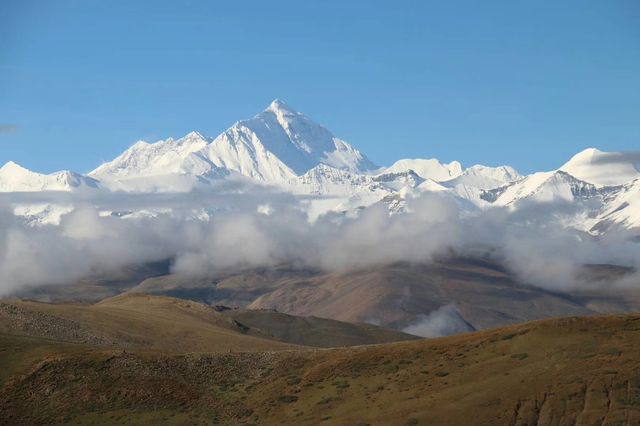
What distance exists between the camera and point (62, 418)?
354 feet

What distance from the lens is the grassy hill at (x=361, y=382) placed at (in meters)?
94.8

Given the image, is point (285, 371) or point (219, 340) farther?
point (219, 340)

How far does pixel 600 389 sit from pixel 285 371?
Result: 135 ft

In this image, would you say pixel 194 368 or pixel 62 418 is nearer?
pixel 62 418

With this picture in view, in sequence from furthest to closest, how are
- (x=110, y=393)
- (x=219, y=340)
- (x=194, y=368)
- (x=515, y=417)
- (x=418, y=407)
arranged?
1. (x=219, y=340)
2. (x=194, y=368)
3. (x=110, y=393)
4. (x=418, y=407)
5. (x=515, y=417)

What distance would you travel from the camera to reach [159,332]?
19762 centimetres

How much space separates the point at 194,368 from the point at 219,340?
234ft

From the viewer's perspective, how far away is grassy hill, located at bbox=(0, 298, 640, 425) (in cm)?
9481

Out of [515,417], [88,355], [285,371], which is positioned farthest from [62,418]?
[515,417]

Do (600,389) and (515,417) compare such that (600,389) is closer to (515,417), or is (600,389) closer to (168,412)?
(515,417)

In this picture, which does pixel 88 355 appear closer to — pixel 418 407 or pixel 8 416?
pixel 8 416

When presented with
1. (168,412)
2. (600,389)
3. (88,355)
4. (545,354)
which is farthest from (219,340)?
(600,389)

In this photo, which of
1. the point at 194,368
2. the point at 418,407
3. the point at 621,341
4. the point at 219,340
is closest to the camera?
the point at 418,407

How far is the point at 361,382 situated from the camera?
11106cm
